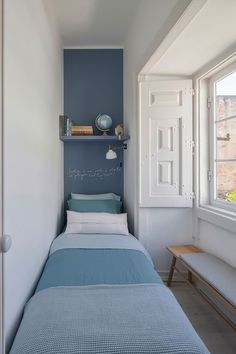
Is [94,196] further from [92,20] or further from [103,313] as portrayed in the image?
[103,313]

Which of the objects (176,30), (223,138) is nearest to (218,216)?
(223,138)

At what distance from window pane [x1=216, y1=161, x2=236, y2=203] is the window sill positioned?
0.14 meters

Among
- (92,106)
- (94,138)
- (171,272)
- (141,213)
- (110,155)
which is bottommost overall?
(171,272)

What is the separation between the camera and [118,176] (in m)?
3.52

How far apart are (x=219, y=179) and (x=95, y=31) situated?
218 centimetres

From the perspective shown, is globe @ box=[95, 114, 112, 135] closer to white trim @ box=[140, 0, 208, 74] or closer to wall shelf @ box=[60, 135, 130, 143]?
wall shelf @ box=[60, 135, 130, 143]

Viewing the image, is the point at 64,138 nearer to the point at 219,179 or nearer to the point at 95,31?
the point at 95,31

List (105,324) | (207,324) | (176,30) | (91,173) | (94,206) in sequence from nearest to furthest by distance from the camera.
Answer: (105,324) < (176,30) < (207,324) < (94,206) < (91,173)

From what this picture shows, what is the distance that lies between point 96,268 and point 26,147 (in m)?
0.99

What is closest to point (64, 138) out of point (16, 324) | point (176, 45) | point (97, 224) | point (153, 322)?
point (97, 224)

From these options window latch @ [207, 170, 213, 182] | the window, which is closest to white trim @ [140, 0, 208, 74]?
the window

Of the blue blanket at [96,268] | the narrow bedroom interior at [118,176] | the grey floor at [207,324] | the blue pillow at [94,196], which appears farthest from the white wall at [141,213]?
the blue blanket at [96,268]

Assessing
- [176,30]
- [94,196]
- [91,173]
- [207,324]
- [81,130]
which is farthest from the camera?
[91,173]

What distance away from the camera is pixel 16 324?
1.43 metres
